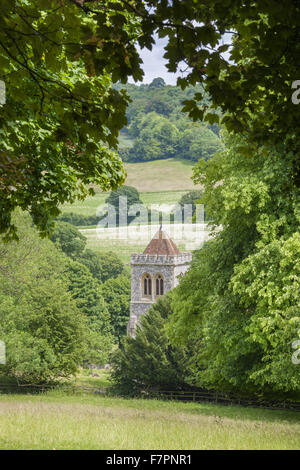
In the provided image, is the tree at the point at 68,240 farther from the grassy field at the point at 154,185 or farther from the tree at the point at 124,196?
the tree at the point at 124,196

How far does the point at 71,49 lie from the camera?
3508 mm

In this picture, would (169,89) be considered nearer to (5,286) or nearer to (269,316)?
(5,286)

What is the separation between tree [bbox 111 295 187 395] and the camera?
2897 centimetres

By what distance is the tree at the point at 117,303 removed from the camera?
175 feet

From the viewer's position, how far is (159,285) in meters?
51.0

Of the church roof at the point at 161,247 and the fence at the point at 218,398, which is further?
the church roof at the point at 161,247

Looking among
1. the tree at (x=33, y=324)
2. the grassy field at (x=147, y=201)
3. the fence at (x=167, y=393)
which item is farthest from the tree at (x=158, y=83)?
the fence at (x=167, y=393)

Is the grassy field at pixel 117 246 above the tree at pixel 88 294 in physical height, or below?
above

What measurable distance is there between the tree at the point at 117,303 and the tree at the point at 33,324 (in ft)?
68.7

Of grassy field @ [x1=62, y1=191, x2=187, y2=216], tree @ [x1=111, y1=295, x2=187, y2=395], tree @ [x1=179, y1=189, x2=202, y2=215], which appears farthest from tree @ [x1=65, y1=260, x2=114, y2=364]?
grassy field @ [x1=62, y1=191, x2=187, y2=216]

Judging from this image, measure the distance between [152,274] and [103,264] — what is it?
15.2m

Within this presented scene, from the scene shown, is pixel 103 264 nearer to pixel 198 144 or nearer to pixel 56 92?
pixel 198 144

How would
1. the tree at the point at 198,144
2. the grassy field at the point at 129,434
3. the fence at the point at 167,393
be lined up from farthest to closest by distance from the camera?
the tree at the point at 198,144, the fence at the point at 167,393, the grassy field at the point at 129,434
